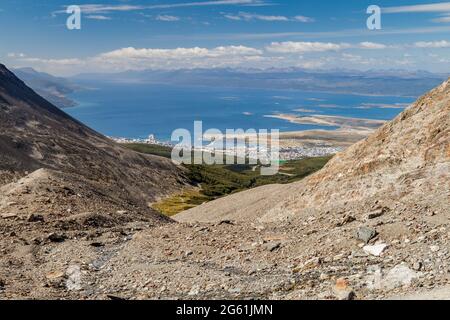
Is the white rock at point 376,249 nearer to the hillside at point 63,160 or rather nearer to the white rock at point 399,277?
the white rock at point 399,277

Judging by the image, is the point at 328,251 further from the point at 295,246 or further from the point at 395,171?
the point at 395,171

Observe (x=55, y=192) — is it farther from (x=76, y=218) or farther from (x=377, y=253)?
(x=377, y=253)

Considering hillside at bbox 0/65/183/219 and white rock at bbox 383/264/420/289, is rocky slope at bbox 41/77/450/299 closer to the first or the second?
white rock at bbox 383/264/420/289

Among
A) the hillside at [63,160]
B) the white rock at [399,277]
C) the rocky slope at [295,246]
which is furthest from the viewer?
the hillside at [63,160]

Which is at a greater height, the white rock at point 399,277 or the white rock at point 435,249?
the white rock at point 435,249

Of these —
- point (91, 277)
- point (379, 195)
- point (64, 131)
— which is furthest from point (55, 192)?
point (64, 131)

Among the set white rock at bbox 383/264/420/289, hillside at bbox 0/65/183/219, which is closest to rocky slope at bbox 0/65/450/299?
white rock at bbox 383/264/420/289

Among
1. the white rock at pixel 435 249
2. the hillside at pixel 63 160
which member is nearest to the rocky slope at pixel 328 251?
the white rock at pixel 435 249

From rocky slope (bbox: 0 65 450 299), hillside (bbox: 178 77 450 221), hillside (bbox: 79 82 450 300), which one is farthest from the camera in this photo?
hillside (bbox: 178 77 450 221)

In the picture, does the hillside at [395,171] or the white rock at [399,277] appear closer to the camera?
the white rock at [399,277]
